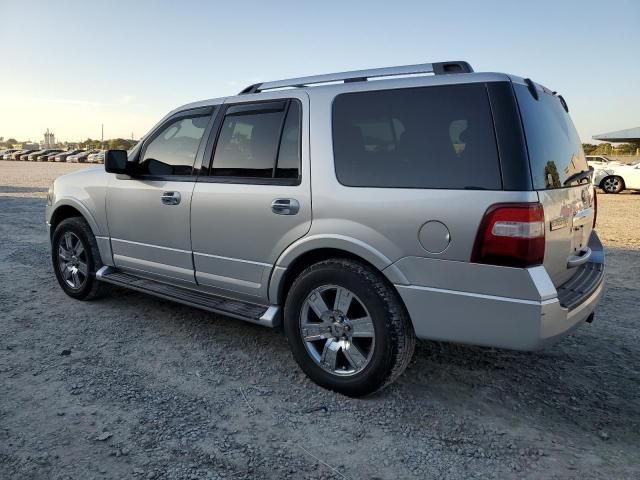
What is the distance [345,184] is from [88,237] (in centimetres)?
296

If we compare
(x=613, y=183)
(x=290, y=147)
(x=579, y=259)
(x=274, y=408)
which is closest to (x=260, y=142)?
(x=290, y=147)

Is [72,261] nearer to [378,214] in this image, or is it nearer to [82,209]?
[82,209]

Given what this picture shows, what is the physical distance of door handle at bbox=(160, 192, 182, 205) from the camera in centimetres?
393

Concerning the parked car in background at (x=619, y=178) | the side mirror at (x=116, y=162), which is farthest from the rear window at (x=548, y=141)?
the parked car in background at (x=619, y=178)

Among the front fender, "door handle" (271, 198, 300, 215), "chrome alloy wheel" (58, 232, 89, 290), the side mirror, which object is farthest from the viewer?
"chrome alloy wheel" (58, 232, 89, 290)

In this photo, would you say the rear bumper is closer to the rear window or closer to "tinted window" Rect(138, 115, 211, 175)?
the rear window

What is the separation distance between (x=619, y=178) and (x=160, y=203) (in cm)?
1855

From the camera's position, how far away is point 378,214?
2918 mm

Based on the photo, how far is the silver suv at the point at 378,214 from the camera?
2.60 meters

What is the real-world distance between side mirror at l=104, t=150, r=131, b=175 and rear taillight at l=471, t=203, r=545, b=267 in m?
3.06

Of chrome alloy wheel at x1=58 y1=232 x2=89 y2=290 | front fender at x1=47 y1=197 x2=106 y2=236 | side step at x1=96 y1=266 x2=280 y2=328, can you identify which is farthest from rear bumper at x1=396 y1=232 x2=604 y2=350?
chrome alloy wheel at x1=58 y1=232 x2=89 y2=290

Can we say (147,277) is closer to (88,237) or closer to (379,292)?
(88,237)

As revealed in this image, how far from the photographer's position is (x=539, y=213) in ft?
A: 8.34

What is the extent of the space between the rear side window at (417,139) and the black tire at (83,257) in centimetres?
289
